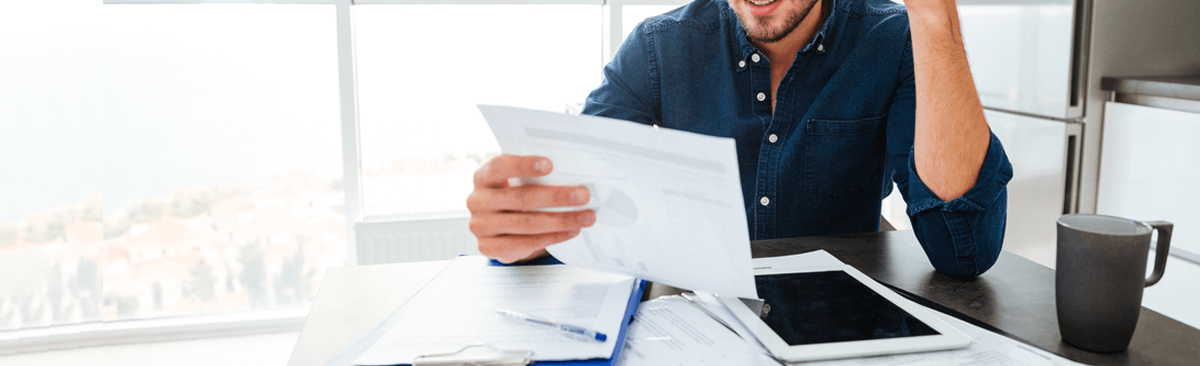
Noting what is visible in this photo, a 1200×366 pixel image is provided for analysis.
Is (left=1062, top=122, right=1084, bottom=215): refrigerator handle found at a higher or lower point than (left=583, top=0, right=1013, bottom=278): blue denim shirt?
lower

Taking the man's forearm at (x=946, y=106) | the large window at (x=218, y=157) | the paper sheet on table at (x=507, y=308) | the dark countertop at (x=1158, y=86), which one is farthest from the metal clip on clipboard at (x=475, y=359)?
the large window at (x=218, y=157)

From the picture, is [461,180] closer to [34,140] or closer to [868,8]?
[34,140]

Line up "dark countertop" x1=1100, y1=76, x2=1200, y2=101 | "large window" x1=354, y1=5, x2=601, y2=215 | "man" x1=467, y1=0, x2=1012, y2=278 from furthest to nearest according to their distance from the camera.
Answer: "large window" x1=354, y1=5, x2=601, y2=215 < "dark countertop" x1=1100, y1=76, x2=1200, y2=101 < "man" x1=467, y1=0, x2=1012, y2=278

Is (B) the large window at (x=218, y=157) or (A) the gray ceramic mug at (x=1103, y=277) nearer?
(A) the gray ceramic mug at (x=1103, y=277)

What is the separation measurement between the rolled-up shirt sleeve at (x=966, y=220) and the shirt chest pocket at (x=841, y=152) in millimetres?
178

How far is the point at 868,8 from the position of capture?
1241 mm

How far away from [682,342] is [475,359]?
0.16 metres

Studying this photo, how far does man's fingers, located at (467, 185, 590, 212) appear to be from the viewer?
2.05ft

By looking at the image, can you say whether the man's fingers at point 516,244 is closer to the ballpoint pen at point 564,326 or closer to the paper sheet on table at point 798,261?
the ballpoint pen at point 564,326

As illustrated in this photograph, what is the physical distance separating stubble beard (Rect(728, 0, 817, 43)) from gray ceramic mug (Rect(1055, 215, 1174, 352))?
68 cm

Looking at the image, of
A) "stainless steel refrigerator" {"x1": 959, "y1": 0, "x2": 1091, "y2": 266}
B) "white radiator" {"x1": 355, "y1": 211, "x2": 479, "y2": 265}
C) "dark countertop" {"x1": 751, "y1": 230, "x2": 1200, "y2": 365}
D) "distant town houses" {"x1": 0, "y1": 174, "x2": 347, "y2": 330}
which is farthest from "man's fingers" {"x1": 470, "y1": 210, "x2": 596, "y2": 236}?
"distant town houses" {"x1": 0, "y1": 174, "x2": 347, "y2": 330}

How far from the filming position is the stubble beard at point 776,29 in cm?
120

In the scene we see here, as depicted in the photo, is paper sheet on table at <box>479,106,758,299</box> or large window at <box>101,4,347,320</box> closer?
paper sheet on table at <box>479,106,758,299</box>

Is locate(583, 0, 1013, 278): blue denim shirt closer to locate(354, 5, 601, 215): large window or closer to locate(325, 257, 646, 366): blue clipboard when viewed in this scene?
locate(325, 257, 646, 366): blue clipboard
